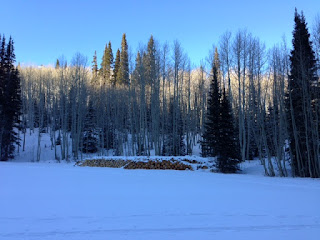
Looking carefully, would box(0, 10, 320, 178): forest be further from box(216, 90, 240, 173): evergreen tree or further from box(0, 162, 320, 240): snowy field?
box(0, 162, 320, 240): snowy field

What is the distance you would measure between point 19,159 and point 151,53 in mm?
21781

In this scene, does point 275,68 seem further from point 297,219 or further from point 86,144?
point 86,144

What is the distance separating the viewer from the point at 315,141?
37.0ft

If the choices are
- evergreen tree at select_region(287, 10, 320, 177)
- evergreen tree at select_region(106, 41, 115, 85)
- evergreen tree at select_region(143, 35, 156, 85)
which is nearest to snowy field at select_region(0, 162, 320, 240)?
evergreen tree at select_region(287, 10, 320, 177)

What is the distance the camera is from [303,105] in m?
11.9

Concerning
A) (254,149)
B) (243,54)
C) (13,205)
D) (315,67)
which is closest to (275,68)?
(315,67)

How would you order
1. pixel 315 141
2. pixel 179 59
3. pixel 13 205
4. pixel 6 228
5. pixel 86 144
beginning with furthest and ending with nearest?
pixel 86 144
pixel 179 59
pixel 315 141
pixel 13 205
pixel 6 228

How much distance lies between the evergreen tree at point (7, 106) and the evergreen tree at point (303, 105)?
29164 millimetres

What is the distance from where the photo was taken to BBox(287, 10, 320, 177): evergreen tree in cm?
1148

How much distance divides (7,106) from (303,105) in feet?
102

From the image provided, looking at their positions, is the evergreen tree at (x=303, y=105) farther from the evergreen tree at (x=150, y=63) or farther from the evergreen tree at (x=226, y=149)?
the evergreen tree at (x=150, y=63)

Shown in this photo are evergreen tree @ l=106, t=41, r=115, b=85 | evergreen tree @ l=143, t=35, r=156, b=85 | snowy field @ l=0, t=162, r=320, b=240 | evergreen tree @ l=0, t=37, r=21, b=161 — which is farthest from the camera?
evergreen tree @ l=106, t=41, r=115, b=85

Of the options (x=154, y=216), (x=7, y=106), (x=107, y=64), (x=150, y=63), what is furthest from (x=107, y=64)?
(x=154, y=216)

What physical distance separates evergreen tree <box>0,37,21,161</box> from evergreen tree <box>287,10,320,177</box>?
29.2 meters
